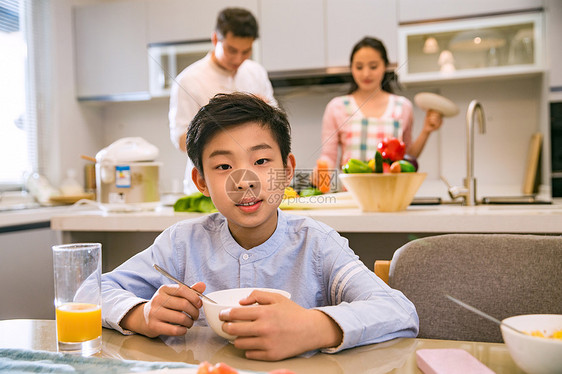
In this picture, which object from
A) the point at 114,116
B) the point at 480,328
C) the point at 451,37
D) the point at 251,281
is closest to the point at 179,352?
the point at 251,281

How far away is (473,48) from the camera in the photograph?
2568 mm

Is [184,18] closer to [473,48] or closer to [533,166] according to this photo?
[473,48]

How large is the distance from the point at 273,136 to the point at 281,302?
252 millimetres

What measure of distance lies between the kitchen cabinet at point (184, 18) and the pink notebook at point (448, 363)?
100 inches

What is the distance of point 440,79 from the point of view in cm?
263

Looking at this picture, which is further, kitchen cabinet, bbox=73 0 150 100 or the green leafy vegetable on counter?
kitchen cabinet, bbox=73 0 150 100

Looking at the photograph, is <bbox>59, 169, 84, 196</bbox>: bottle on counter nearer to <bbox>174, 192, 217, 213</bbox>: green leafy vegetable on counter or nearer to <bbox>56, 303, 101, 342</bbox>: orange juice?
<bbox>174, 192, 217, 213</bbox>: green leafy vegetable on counter

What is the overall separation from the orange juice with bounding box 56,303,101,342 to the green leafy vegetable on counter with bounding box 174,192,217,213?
2.06ft

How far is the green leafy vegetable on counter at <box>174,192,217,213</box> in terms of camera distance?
1209 millimetres

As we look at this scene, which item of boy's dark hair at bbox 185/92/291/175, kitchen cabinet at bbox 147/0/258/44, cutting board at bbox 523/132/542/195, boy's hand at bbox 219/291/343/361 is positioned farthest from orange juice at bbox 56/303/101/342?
cutting board at bbox 523/132/542/195

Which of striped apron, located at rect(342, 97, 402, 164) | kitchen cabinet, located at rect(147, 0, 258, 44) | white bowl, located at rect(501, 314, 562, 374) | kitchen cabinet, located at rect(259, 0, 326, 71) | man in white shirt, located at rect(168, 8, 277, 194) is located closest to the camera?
white bowl, located at rect(501, 314, 562, 374)

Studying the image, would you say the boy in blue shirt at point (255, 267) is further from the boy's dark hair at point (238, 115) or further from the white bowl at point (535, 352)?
the white bowl at point (535, 352)

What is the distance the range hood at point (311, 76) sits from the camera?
269 cm

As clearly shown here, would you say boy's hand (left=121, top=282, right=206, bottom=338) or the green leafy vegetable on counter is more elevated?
the green leafy vegetable on counter
